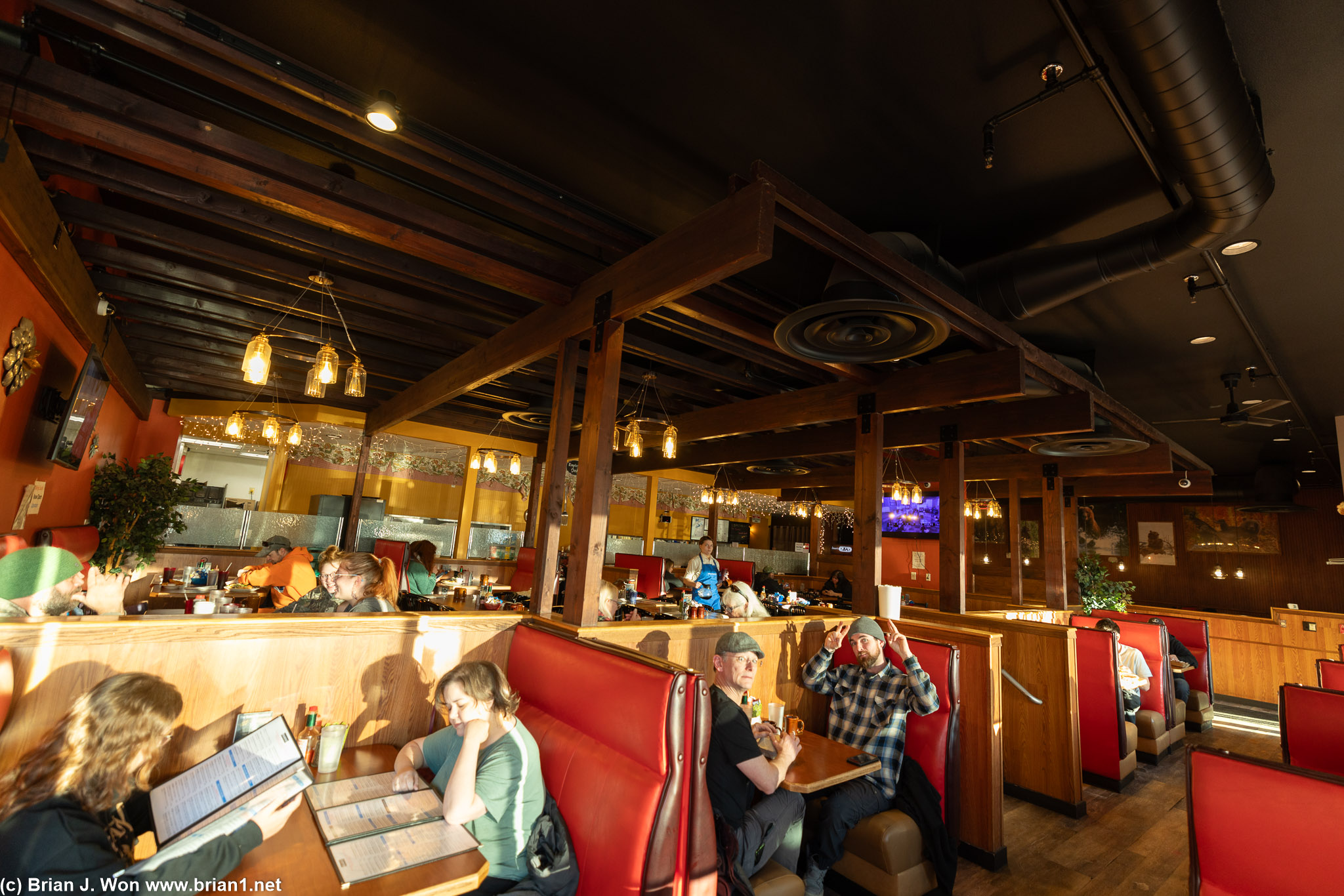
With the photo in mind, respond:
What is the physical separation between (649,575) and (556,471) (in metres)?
4.86

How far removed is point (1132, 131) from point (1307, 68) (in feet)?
1.95

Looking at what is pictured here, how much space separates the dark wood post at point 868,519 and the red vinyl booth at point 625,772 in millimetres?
2820

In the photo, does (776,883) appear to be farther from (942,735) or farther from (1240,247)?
(1240,247)

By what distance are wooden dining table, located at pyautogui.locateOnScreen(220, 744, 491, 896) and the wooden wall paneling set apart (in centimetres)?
456

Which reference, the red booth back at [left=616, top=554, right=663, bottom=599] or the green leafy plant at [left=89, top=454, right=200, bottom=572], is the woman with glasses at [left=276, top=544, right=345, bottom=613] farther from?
the red booth back at [left=616, top=554, right=663, bottom=599]

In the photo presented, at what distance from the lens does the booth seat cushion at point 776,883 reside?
2.16 meters

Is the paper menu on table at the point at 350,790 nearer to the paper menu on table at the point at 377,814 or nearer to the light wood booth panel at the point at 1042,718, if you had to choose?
the paper menu on table at the point at 377,814

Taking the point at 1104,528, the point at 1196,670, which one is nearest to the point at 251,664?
the point at 1196,670

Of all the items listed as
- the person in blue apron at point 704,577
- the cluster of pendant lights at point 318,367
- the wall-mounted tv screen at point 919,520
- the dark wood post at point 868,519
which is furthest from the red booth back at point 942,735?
the wall-mounted tv screen at point 919,520

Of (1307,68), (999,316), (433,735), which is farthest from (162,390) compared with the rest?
(1307,68)

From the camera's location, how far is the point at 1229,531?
421 inches

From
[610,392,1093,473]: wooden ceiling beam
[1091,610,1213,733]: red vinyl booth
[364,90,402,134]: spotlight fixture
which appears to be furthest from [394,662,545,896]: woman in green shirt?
[1091,610,1213,733]: red vinyl booth

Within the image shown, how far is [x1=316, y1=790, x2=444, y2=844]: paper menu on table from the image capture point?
1624 millimetres

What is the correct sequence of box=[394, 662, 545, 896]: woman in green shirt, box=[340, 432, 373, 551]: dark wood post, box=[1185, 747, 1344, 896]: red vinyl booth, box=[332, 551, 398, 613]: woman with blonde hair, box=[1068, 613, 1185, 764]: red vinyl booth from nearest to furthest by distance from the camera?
box=[1185, 747, 1344, 896]: red vinyl booth, box=[394, 662, 545, 896]: woman in green shirt, box=[332, 551, 398, 613]: woman with blonde hair, box=[1068, 613, 1185, 764]: red vinyl booth, box=[340, 432, 373, 551]: dark wood post
